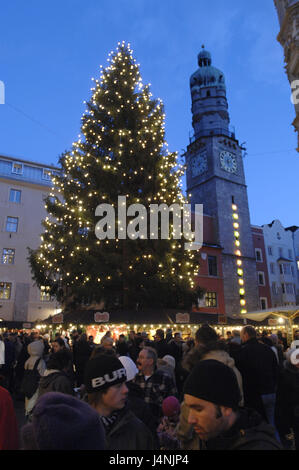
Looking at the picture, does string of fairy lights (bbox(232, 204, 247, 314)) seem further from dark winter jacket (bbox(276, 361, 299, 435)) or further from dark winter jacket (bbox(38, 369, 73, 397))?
dark winter jacket (bbox(38, 369, 73, 397))

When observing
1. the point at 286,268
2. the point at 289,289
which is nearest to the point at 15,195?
the point at 286,268

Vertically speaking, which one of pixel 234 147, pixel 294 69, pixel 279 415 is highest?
pixel 234 147

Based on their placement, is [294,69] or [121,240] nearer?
[121,240]

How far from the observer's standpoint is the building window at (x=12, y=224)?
3296cm

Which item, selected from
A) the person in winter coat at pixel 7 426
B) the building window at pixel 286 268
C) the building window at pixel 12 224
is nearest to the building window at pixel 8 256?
the building window at pixel 12 224

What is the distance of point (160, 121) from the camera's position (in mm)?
17969

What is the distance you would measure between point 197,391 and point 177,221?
1461 centimetres

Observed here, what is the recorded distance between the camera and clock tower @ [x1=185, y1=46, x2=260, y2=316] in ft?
119

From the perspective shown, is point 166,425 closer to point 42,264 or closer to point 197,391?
point 197,391

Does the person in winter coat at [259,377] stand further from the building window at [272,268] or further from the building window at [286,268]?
the building window at [286,268]

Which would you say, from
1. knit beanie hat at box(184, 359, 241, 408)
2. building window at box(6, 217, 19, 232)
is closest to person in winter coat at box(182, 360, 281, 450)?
knit beanie hat at box(184, 359, 241, 408)

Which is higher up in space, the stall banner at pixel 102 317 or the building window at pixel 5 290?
the building window at pixel 5 290

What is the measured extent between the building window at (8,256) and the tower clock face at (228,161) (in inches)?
1076

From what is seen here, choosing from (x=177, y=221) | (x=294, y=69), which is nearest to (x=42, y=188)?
(x=177, y=221)
